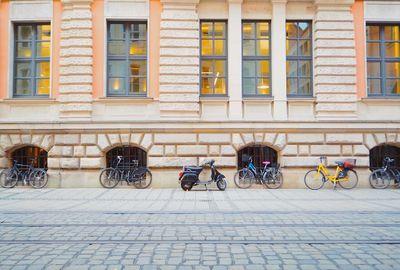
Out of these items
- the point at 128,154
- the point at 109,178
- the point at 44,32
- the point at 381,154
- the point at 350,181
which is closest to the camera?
the point at 109,178

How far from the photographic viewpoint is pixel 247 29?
1441 cm

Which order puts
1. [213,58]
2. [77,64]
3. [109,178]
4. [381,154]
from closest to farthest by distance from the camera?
[109,178] → [77,64] → [381,154] → [213,58]

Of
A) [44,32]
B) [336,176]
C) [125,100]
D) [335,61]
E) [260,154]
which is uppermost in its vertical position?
[44,32]

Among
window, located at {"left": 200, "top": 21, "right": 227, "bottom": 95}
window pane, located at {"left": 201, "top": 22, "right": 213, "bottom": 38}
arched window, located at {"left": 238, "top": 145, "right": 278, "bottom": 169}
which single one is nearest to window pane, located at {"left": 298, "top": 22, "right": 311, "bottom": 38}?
window, located at {"left": 200, "top": 21, "right": 227, "bottom": 95}

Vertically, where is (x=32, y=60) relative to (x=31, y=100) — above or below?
above

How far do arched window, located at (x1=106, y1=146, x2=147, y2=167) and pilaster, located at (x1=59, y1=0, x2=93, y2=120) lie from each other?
67.9 inches

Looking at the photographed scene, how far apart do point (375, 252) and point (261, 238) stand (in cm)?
174

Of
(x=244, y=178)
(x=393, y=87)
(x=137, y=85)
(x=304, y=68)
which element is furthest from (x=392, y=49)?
(x=137, y=85)

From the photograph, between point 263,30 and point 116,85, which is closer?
point 116,85

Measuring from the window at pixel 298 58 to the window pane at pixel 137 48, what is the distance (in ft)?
19.8

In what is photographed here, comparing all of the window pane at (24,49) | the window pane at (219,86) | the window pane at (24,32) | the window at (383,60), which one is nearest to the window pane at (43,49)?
the window pane at (24,49)

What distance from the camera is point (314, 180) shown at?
13.3m

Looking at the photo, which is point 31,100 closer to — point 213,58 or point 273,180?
point 213,58

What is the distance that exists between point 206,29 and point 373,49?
23.4ft
